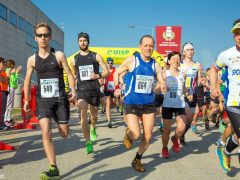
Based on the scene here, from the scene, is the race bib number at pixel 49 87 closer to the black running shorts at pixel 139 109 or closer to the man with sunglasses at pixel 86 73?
the black running shorts at pixel 139 109

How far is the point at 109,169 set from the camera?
5359mm

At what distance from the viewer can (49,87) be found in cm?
503

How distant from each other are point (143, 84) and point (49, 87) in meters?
1.46

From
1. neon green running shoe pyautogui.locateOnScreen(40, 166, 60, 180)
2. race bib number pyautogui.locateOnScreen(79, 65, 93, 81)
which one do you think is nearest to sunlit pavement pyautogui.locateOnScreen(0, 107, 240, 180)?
neon green running shoe pyautogui.locateOnScreen(40, 166, 60, 180)

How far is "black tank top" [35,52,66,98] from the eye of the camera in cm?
498

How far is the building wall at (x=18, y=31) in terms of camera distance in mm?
29089

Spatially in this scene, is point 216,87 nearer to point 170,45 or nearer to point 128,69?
point 128,69

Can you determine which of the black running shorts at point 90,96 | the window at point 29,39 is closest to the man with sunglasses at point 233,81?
the black running shorts at point 90,96

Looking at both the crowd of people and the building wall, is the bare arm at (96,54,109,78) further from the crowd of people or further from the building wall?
the building wall

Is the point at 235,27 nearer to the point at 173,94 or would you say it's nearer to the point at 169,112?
the point at 173,94

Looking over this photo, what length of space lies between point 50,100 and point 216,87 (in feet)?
7.83

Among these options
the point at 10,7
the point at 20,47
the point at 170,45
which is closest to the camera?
the point at 170,45

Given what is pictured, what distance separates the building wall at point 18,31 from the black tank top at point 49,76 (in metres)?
24.7

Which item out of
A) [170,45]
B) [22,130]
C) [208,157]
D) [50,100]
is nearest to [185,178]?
[208,157]
